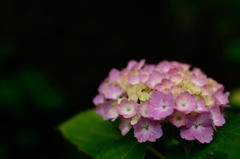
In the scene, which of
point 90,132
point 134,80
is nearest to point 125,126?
point 134,80

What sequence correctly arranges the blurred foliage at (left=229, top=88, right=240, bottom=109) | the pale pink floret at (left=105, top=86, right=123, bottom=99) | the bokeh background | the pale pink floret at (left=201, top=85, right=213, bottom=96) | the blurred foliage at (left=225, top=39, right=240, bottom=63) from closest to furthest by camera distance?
1. the pale pink floret at (left=201, top=85, right=213, bottom=96)
2. the pale pink floret at (left=105, top=86, right=123, bottom=99)
3. the blurred foliage at (left=229, top=88, right=240, bottom=109)
4. the bokeh background
5. the blurred foliage at (left=225, top=39, right=240, bottom=63)

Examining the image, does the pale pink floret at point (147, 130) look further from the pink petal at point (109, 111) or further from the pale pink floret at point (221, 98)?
the pale pink floret at point (221, 98)

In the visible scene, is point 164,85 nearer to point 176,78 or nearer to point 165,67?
point 176,78

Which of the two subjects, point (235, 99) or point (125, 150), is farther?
point (235, 99)

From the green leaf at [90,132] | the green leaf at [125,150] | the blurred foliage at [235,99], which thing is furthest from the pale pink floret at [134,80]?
the blurred foliage at [235,99]

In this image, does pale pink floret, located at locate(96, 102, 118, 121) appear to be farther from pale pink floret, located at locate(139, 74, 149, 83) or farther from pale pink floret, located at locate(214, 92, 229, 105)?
pale pink floret, located at locate(214, 92, 229, 105)

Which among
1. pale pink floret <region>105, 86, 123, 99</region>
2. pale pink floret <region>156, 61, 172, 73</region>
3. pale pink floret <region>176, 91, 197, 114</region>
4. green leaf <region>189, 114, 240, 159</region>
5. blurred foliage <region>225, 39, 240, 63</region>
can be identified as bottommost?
green leaf <region>189, 114, 240, 159</region>

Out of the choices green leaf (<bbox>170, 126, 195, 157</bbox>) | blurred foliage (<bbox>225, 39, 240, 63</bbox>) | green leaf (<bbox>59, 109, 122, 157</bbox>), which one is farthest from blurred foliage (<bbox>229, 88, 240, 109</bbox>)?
green leaf (<bbox>170, 126, 195, 157</bbox>)

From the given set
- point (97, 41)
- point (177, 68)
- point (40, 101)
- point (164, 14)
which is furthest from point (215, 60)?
point (177, 68)
